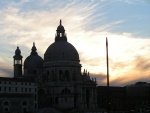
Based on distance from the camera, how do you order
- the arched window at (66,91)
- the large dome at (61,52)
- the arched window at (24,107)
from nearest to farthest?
the arched window at (24,107)
the arched window at (66,91)
the large dome at (61,52)

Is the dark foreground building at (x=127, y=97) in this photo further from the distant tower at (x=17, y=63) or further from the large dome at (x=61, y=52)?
the distant tower at (x=17, y=63)

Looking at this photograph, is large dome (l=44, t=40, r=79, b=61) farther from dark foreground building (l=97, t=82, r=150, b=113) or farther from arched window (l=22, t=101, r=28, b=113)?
arched window (l=22, t=101, r=28, b=113)

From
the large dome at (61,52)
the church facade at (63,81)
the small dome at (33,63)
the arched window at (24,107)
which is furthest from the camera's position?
the small dome at (33,63)

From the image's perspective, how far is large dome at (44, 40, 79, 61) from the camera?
118319 mm

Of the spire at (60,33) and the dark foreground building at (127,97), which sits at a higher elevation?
the spire at (60,33)

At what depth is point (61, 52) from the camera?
119 m

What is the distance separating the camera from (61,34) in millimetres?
124875

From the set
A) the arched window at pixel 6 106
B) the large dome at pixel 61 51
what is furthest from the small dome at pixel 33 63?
the arched window at pixel 6 106

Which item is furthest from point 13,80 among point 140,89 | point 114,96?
point 140,89

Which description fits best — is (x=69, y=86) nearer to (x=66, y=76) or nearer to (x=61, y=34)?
(x=66, y=76)

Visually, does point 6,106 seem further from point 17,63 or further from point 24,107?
point 17,63

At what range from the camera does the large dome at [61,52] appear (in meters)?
118

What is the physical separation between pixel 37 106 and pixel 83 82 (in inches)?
713

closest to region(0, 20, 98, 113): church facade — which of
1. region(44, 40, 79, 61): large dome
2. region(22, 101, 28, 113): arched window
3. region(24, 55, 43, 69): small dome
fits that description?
region(44, 40, 79, 61): large dome
